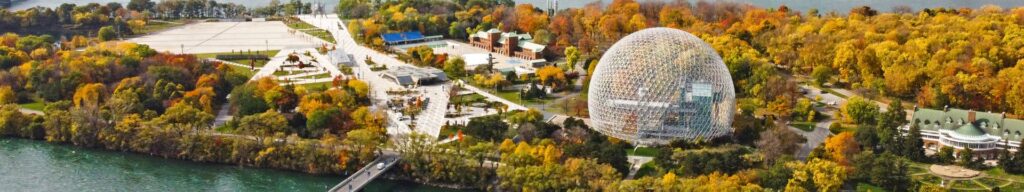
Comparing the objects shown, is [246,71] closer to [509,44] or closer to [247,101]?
[247,101]

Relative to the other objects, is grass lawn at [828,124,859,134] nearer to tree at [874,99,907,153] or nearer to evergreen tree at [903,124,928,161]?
tree at [874,99,907,153]

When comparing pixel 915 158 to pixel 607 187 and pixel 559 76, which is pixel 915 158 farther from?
pixel 559 76

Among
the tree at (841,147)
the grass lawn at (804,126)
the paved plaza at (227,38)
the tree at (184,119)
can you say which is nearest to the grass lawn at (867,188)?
the tree at (841,147)

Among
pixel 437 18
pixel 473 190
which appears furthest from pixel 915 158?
pixel 437 18

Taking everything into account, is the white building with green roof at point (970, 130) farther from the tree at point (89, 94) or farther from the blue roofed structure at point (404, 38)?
the blue roofed structure at point (404, 38)

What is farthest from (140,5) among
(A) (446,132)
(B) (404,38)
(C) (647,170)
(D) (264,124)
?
(C) (647,170)

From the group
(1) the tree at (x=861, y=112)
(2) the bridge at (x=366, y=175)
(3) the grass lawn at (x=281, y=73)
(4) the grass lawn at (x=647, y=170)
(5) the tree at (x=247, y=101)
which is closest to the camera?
(2) the bridge at (x=366, y=175)

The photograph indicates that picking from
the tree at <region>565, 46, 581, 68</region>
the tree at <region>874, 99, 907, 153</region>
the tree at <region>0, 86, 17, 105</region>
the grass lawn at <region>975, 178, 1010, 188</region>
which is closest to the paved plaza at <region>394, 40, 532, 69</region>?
the tree at <region>565, 46, 581, 68</region>
